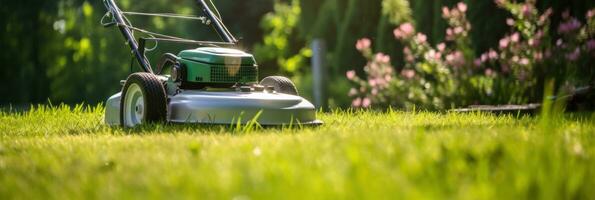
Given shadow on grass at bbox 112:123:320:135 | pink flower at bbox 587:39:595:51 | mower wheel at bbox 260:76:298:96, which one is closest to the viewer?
shadow on grass at bbox 112:123:320:135

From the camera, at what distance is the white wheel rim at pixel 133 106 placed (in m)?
5.86

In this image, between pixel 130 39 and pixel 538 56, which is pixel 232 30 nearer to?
pixel 538 56

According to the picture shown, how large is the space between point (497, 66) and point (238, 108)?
16.9 feet

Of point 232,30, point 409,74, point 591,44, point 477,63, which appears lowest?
point 232,30

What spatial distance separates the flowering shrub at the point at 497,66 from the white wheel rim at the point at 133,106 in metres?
3.38

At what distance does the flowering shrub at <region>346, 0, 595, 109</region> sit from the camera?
27.7 feet

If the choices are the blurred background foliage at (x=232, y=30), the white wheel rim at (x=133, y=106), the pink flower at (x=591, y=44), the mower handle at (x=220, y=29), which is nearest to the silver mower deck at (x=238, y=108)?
the white wheel rim at (x=133, y=106)

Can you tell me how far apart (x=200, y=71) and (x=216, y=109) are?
462 mm

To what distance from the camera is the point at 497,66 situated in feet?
32.5

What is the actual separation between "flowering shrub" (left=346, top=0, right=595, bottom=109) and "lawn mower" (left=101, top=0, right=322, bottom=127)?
2.96 meters

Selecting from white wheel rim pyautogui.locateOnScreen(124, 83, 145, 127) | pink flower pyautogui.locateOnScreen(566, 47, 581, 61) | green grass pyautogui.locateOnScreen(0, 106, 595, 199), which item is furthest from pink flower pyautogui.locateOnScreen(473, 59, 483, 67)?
green grass pyautogui.locateOnScreen(0, 106, 595, 199)

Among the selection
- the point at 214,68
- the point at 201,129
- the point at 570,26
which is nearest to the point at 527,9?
the point at 570,26

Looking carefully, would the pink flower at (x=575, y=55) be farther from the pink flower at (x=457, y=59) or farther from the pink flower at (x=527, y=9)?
the pink flower at (x=457, y=59)

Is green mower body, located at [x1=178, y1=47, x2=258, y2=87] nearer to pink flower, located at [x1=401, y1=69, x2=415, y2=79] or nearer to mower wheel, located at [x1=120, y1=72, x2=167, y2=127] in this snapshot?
mower wheel, located at [x1=120, y1=72, x2=167, y2=127]
